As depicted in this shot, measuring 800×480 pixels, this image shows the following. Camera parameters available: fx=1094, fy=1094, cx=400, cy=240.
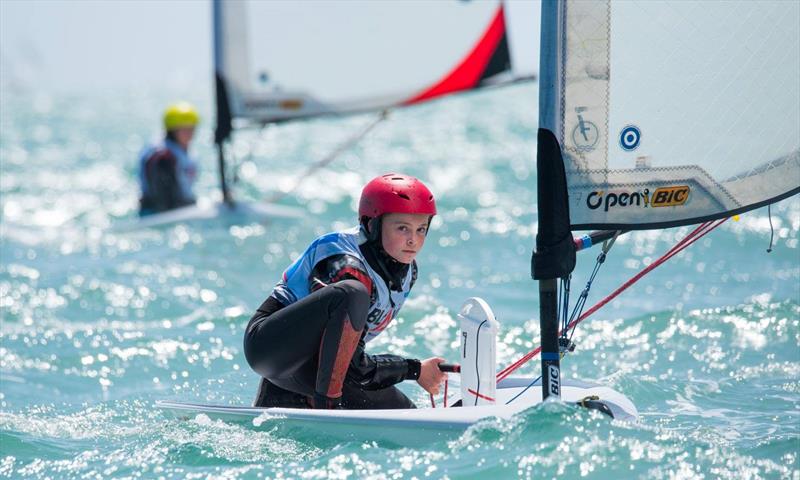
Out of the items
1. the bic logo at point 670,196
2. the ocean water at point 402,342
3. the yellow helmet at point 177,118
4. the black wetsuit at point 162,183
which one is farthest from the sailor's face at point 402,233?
the yellow helmet at point 177,118

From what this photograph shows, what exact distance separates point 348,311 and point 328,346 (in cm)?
13

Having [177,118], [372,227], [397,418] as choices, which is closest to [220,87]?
[177,118]

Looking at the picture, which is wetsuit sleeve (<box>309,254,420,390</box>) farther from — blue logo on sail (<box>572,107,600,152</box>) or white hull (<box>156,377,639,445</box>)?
blue logo on sail (<box>572,107,600,152</box>)

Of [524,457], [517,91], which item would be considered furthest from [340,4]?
[517,91]

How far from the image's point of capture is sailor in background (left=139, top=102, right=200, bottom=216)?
9.02 meters

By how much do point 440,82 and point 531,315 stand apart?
3.42 m

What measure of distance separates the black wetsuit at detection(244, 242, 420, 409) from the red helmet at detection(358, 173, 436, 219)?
0.15 m

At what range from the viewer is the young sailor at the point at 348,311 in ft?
10.8

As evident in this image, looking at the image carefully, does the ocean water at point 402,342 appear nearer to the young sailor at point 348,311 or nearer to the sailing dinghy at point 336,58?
the young sailor at point 348,311

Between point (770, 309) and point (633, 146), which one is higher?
point (633, 146)

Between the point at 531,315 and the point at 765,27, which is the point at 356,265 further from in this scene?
the point at 531,315

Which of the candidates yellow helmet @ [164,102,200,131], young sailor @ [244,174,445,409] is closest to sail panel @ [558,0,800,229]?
young sailor @ [244,174,445,409]

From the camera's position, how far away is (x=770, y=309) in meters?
5.49

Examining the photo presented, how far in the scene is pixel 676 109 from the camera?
3.25m
